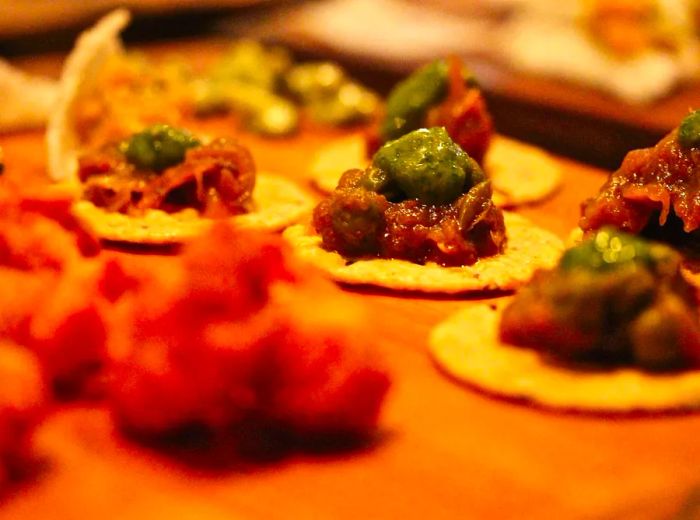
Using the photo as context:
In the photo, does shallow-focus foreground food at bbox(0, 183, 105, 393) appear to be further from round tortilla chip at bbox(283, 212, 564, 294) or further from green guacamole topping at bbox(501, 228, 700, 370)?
green guacamole topping at bbox(501, 228, 700, 370)

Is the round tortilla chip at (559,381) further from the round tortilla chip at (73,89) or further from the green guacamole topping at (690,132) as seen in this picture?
the round tortilla chip at (73,89)

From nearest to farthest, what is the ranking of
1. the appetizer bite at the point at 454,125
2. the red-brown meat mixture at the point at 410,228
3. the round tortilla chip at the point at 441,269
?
1. the round tortilla chip at the point at 441,269
2. the red-brown meat mixture at the point at 410,228
3. the appetizer bite at the point at 454,125

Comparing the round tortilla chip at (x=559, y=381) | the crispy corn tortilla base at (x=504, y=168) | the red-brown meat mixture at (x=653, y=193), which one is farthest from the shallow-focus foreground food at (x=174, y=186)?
the round tortilla chip at (x=559, y=381)

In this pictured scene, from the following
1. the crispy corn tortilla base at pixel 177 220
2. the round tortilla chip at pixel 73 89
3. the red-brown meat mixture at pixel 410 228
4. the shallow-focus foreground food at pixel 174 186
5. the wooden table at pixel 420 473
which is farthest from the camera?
the round tortilla chip at pixel 73 89

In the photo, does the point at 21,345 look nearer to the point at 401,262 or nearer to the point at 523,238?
the point at 401,262

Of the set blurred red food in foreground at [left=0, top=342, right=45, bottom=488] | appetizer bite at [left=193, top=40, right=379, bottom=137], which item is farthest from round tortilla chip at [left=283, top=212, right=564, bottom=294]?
appetizer bite at [left=193, top=40, right=379, bottom=137]

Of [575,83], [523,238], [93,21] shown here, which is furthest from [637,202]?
[93,21]

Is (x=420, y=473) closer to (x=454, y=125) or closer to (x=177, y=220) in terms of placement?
(x=177, y=220)
